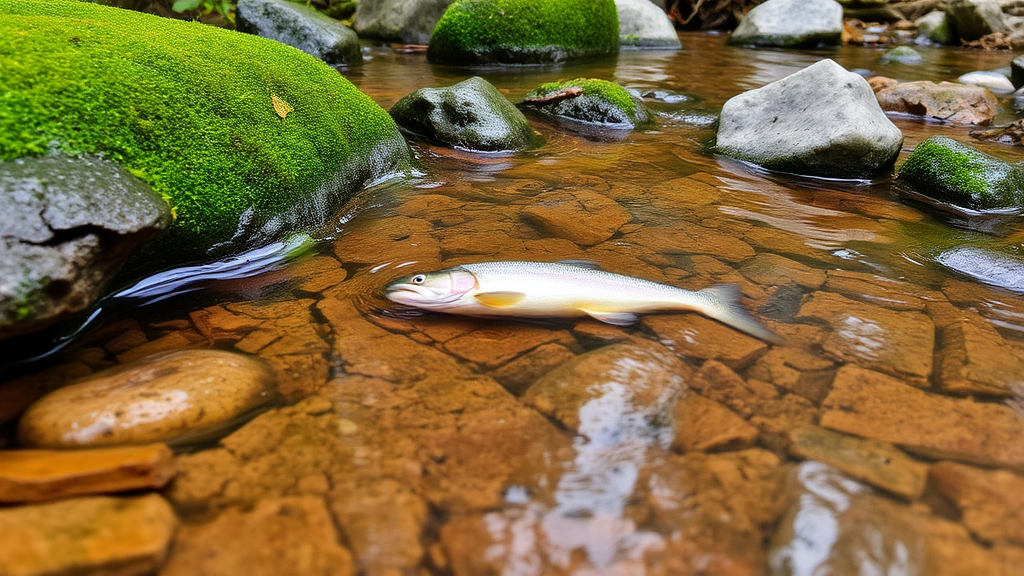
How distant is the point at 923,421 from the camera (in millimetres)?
2137

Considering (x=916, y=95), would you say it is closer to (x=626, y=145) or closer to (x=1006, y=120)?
(x=1006, y=120)

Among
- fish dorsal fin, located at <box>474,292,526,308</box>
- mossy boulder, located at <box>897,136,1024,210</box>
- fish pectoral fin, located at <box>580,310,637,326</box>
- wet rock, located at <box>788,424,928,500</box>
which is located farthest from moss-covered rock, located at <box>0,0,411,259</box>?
mossy boulder, located at <box>897,136,1024,210</box>

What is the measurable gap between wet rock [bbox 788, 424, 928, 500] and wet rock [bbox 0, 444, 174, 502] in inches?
77.5

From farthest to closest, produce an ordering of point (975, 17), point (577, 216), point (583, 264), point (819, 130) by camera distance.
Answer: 1. point (975, 17)
2. point (819, 130)
3. point (577, 216)
4. point (583, 264)

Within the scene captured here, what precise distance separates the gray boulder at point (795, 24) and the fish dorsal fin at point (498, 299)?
14.8 m

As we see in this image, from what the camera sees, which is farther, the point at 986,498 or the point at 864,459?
the point at 864,459

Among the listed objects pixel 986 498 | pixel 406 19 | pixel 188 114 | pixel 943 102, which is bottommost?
pixel 986 498

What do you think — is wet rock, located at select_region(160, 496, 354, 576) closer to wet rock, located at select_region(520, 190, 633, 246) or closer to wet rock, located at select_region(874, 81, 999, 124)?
wet rock, located at select_region(520, 190, 633, 246)

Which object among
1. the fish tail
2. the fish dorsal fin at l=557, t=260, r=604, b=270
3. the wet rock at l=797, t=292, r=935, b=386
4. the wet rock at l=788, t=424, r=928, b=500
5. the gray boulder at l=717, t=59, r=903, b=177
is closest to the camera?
the wet rock at l=788, t=424, r=928, b=500

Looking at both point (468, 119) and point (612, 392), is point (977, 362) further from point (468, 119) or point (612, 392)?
point (468, 119)

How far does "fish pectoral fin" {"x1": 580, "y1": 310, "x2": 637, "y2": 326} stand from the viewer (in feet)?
8.91

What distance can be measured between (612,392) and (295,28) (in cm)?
961

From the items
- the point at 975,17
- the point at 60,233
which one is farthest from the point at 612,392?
the point at 975,17

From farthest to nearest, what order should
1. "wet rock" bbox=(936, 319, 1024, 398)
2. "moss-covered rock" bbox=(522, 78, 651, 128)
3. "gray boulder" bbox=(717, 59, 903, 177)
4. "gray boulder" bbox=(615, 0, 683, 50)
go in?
1. "gray boulder" bbox=(615, 0, 683, 50)
2. "moss-covered rock" bbox=(522, 78, 651, 128)
3. "gray boulder" bbox=(717, 59, 903, 177)
4. "wet rock" bbox=(936, 319, 1024, 398)
